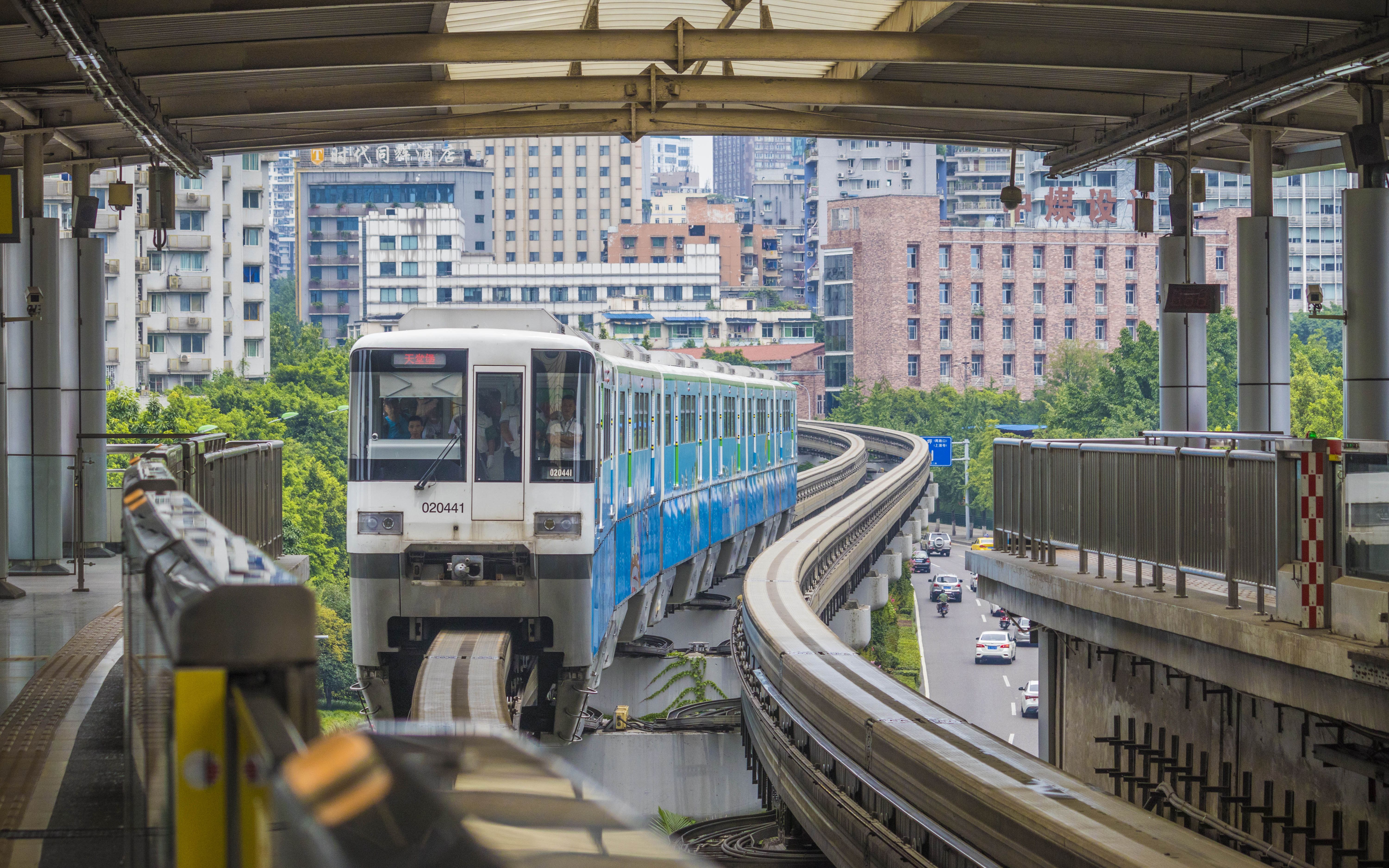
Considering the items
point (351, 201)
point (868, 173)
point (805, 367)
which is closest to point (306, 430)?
point (805, 367)

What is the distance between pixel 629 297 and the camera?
10912cm

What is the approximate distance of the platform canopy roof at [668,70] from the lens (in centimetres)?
1209

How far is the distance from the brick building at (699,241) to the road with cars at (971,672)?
167 ft

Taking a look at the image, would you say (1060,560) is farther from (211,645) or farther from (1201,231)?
(1201,231)

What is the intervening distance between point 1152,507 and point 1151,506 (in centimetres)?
1

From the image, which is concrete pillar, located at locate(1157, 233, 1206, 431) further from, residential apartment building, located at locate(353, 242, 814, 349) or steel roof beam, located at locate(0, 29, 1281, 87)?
residential apartment building, located at locate(353, 242, 814, 349)

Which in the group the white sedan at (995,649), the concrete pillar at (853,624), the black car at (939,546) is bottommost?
the white sedan at (995,649)

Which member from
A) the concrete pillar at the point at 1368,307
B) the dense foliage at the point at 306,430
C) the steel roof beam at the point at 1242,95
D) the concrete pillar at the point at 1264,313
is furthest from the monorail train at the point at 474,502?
the dense foliage at the point at 306,430

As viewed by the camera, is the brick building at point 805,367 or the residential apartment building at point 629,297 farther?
the brick building at point 805,367

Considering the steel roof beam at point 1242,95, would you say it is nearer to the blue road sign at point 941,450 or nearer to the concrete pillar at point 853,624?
the concrete pillar at point 853,624

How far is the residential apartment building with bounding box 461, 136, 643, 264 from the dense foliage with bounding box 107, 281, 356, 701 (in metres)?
53.5

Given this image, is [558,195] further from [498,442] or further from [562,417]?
[498,442]

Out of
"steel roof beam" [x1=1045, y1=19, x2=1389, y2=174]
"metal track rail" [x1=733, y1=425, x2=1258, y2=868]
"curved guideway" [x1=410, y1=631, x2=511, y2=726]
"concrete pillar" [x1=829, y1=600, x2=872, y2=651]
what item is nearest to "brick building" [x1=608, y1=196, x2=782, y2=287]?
"concrete pillar" [x1=829, y1=600, x2=872, y2=651]

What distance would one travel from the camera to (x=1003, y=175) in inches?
5032
